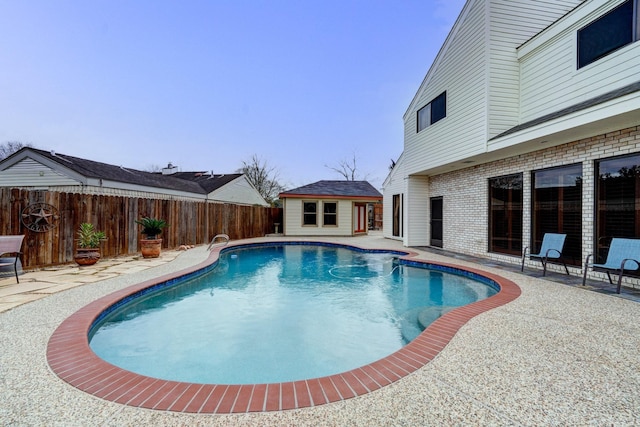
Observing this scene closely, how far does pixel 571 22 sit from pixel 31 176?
18619 millimetres

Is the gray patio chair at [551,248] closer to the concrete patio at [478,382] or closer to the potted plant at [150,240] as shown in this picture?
the concrete patio at [478,382]

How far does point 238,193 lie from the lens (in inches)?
864

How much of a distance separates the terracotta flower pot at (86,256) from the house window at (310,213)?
1122 cm

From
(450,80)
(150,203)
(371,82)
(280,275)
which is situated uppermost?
(371,82)

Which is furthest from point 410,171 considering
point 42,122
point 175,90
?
point 42,122

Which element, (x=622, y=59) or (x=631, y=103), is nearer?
(x=631, y=103)

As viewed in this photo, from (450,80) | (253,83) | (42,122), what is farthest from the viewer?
(42,122)

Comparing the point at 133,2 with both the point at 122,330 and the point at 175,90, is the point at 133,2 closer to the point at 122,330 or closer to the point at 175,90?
the point at 175,90

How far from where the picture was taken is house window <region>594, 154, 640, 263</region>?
514cm

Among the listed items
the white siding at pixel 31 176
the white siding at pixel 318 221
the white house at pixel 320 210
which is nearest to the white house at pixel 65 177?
the white siding at pixel 31 176

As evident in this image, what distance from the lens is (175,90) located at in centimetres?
1602

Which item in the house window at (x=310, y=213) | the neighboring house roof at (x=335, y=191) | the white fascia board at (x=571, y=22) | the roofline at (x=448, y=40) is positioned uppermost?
the roofline at (x=448, y=40)

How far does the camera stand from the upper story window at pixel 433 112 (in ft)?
30.9

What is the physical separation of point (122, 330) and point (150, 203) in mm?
6729
